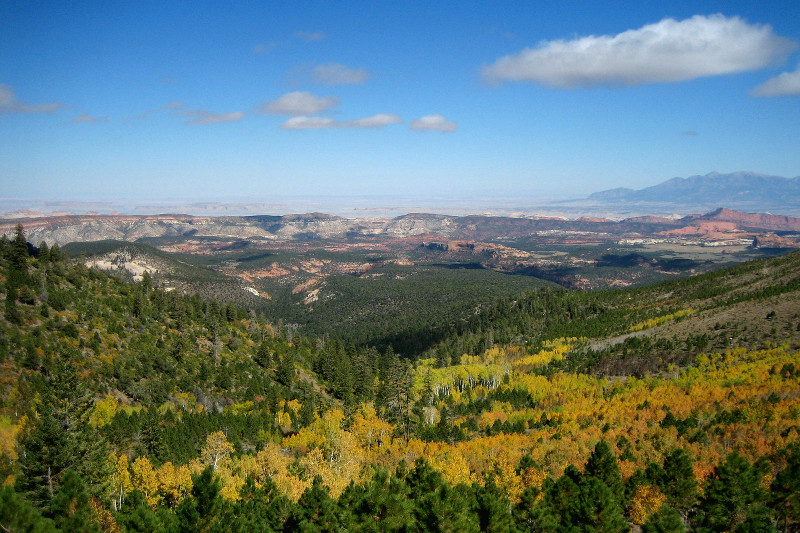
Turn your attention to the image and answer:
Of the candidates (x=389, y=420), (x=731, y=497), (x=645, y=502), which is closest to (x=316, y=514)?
(x=645, y=502)

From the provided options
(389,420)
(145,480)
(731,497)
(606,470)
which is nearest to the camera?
(731,497)

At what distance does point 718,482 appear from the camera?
38906 millimetres

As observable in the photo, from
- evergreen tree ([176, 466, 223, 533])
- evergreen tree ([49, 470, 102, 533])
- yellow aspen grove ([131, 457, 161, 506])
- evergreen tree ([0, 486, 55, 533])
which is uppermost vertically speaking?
evergreen tree ([0, 486, 55, 533])

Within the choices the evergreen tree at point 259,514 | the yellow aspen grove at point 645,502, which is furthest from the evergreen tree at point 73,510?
the yellow aspen grove at point 645,502

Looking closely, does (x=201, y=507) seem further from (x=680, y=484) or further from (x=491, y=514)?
(x=680, y=484)

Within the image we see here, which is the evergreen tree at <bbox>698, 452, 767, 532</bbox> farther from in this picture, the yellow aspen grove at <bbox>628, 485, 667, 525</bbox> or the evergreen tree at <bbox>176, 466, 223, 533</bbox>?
the evergreen tree at <bbox>176, 466, 223, 533</bbox>

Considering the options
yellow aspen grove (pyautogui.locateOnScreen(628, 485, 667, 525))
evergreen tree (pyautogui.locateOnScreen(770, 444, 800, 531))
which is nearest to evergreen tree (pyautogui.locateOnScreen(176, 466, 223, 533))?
yellow aspen grove (pyautogui.locateOnScreen(628, 485, 667, 525))

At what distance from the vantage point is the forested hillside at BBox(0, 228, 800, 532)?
119 feet

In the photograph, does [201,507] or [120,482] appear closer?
[201,507]

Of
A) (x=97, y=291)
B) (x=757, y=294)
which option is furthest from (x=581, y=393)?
(x=97, y=291)

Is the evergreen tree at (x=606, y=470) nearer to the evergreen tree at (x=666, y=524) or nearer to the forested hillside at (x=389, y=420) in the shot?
the forested hillside at (x=389, y=420)

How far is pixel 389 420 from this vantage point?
263ft

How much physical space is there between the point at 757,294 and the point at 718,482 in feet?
395

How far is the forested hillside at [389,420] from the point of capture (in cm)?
3625
